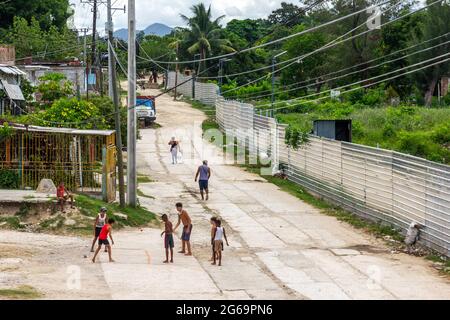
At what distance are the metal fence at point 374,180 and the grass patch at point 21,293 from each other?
33.5 feet

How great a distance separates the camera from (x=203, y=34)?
8012cm

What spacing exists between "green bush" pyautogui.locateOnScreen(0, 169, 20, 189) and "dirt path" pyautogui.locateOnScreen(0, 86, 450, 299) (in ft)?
14.9

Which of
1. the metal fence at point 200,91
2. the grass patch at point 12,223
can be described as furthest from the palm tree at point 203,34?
the grass patch at point 12,223

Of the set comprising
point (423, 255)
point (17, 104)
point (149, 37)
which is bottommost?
point (423, 255)

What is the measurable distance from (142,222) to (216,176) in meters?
12.1

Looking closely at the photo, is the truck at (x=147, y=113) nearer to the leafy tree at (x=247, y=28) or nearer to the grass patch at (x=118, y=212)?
the grass patch at (x=118, y=212)

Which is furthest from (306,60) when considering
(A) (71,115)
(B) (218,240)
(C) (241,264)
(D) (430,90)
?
(B) (218,240)

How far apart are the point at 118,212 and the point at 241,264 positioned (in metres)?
6.50

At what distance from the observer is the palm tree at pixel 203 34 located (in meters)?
79.6

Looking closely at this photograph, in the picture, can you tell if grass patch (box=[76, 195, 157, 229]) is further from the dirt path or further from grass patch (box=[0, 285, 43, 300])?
grass patch (box=[0, 285, 43, 300])

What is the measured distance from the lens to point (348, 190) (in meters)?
28.2

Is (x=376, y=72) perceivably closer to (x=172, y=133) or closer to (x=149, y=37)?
(x=172, y=133)

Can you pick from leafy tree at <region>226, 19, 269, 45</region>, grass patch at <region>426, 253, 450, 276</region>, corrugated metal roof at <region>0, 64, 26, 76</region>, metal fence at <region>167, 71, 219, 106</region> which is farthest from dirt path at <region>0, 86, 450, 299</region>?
leafy tree at <region>226, 19, 269, 45</region>
